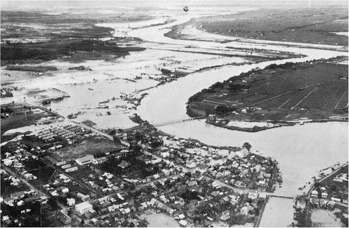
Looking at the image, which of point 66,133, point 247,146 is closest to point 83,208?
point 66,133

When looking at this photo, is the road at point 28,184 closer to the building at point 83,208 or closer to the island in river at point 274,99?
the building at point 83,208

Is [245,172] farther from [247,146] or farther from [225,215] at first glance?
[225,215]

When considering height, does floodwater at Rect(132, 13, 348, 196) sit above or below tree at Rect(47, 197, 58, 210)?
below

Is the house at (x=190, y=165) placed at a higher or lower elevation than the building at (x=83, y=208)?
higher

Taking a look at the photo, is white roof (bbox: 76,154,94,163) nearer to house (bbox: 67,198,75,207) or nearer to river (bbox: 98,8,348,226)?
house (bbox: 67,198,75,207)

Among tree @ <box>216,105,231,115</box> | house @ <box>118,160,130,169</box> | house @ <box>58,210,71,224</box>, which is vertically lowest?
house @ <box>58,210,71,224</box>

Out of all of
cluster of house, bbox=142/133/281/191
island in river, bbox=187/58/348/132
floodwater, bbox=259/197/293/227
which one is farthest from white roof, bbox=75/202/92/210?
island in river, bbox=187/58/348/132

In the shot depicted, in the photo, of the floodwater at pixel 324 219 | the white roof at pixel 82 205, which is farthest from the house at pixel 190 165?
the floodwater at pixel 324 219

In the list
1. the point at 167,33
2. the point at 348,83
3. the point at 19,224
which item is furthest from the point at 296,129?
the point at 167,33
